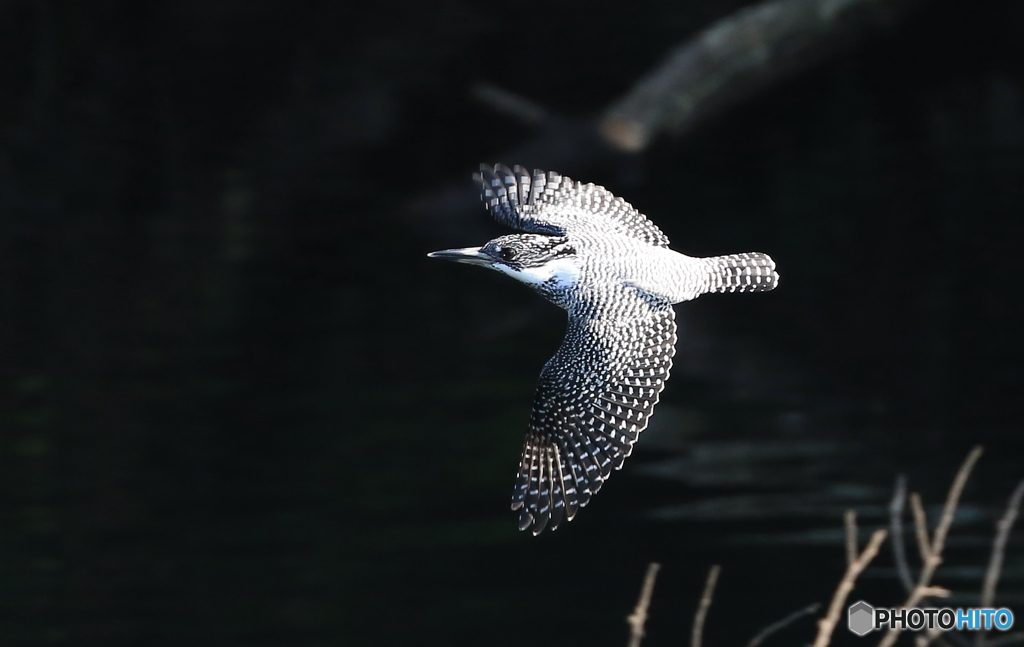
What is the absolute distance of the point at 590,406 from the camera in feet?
16.3

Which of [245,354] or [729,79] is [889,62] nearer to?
[729,79]

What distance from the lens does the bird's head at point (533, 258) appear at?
4.93 metres

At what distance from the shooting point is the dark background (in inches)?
409

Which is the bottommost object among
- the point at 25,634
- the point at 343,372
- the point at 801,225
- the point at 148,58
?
the point at 25,634

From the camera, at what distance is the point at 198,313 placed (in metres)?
15.7

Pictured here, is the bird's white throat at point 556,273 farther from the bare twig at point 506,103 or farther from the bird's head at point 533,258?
the bare twig at point 506,103

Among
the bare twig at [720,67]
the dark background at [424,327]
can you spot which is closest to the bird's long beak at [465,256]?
the dark background at [424,327]

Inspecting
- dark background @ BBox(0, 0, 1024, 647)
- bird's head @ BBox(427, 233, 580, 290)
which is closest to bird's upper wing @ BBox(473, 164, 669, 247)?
bird's head @ BBox(427, 233, 580, 290)

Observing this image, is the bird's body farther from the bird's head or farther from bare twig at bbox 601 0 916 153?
bare twig at bbox 601 0 916 153

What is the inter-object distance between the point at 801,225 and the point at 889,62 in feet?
9.62

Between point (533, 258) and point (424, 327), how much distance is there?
10611 mm

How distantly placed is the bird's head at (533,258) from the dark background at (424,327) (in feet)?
15.9

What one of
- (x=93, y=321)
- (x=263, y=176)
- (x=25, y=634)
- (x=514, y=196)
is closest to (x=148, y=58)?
(x=263, y=176)

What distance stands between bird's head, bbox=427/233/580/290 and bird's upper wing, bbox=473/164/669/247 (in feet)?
1.32
